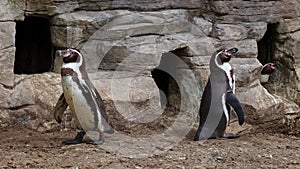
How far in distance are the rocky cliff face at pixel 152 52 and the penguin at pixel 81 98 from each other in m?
0.69

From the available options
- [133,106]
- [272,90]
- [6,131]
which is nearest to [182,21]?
[133,106]

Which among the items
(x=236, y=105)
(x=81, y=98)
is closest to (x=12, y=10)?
(x=81, y=98)

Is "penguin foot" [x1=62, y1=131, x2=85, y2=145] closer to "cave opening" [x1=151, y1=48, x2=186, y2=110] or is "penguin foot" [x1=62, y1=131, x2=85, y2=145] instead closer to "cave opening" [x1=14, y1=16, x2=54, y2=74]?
"cave opening" [x1=14, y1=16, x2=54, y2=74]

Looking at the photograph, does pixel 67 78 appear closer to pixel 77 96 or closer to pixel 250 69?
pixel 77 96

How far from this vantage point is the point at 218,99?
5289 millimetres

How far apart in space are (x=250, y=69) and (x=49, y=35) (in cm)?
192

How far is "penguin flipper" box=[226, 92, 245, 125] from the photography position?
504cm

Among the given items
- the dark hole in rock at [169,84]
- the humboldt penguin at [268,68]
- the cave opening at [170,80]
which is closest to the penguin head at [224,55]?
the cave opening at [170,80]

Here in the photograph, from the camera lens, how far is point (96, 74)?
5.36 meters

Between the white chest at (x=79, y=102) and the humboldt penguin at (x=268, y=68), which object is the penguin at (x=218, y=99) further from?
the white chest at (x=79, y=102)

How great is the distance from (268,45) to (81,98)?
9.12 feet

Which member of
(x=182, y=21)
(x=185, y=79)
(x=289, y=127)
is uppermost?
(x=182, y=21)

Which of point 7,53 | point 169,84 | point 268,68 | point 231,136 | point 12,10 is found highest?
point 12,10

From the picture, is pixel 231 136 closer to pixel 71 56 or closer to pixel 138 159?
pixel 138 159
